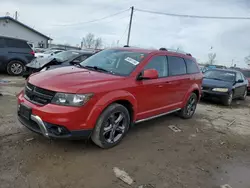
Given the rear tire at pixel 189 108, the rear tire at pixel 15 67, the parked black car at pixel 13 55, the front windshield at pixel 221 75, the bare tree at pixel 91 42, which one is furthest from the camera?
the bare tree at pixel 91 42

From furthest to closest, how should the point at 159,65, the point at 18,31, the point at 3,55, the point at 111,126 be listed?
the point at 18,31, the point at 3,55, the point at 159,65, the point at 111,126

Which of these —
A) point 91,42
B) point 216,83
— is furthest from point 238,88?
point 91,42

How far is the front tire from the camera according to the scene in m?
3.45

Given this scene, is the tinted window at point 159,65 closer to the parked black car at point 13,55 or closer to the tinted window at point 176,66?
the tinted window at point 176,66

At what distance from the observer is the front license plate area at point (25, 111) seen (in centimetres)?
329

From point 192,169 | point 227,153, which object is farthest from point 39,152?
point 227,153

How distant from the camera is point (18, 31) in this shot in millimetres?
31406

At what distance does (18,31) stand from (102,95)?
32818 mm

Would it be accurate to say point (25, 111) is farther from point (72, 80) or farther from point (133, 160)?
point (133, 160)

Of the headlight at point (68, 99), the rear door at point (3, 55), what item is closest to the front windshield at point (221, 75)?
the headlight at point (68, 99)

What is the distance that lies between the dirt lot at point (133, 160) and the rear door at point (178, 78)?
0.84 m

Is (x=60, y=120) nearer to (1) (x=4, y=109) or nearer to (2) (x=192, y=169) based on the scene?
(2) (x=192, y=169)

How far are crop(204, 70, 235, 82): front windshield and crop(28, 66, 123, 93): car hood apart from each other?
7.19m

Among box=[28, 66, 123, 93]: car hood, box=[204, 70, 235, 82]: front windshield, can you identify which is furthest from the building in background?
box=[28, 66, 123, 93]: car hood
